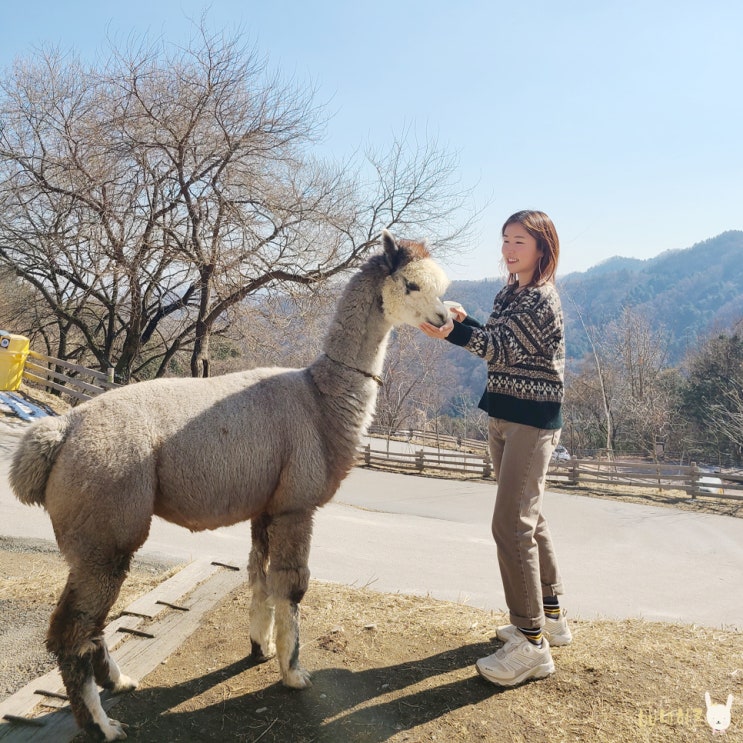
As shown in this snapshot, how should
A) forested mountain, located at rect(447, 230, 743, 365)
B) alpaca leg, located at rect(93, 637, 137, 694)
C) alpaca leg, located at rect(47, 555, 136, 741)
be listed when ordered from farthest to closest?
1. forested mountain, located at rect(447, 230, 743, 365)
2. alpaca leg, located at rect(93, 637, 137, 694)
3. alpaca leg, located at rect(47, 555, 136, 741)

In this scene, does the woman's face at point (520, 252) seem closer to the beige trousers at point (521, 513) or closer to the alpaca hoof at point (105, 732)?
the beige trousers at point (521, 513)

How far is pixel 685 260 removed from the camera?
577 ft

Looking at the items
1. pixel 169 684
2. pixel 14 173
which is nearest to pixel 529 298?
pixel 169 684

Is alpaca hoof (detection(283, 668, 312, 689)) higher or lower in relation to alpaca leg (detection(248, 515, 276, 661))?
lower

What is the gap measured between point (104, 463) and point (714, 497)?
19565mm

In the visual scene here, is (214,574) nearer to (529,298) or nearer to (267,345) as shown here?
(529,298)

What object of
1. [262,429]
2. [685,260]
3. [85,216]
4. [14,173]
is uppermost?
[685,260]

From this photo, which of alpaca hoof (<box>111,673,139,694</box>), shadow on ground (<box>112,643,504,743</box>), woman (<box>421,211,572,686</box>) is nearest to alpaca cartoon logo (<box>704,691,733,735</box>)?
woman (<box>421,211,572,686</box>)

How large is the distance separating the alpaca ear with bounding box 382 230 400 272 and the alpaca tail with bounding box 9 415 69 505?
1.89m

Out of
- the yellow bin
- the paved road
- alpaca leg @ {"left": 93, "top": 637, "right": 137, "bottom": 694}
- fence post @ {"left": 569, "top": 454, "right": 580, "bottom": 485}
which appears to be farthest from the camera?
fence post @ {"left": 569, "top": 454, "right": 580, "bottom": 485}

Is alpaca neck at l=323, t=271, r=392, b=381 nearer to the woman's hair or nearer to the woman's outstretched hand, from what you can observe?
the woman's outstretched hand

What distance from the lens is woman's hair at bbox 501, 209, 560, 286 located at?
344 centimetres

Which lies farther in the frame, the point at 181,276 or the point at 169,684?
the point at 181,276

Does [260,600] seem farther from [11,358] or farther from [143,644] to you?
[11,358]
